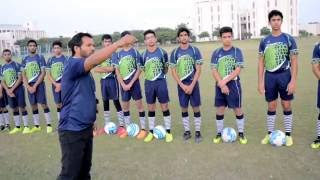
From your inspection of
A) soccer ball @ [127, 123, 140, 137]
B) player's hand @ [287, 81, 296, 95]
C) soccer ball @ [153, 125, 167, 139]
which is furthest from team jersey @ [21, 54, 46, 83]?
player's hand @ [287, 81, 296, 95]

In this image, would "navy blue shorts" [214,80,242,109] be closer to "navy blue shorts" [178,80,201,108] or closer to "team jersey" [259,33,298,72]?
"navy blue shorts" [178,80,201,108]

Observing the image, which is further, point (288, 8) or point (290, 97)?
point (288, 8)

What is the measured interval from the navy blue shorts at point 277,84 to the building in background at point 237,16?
Result: 93.8 metres

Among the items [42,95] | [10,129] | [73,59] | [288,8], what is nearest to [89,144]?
[73,59]

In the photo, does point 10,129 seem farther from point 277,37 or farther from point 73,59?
point 277,37

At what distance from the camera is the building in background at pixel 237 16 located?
97000mm

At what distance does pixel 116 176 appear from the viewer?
5816 millimetres

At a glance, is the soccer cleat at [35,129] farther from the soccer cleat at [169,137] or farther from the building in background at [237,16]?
the building in background at [237,16]

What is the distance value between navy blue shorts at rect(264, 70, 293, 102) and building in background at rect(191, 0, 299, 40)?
9379 centimetres

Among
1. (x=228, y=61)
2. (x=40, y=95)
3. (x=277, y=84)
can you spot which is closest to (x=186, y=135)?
(x=228, y=61)

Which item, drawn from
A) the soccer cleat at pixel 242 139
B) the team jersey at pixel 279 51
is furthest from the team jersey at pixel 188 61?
the soccer cleat at pixel 242 139

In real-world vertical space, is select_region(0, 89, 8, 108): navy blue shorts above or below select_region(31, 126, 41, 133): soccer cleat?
above

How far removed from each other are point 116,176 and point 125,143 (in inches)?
73.1

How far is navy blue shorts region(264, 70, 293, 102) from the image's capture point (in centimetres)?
668
